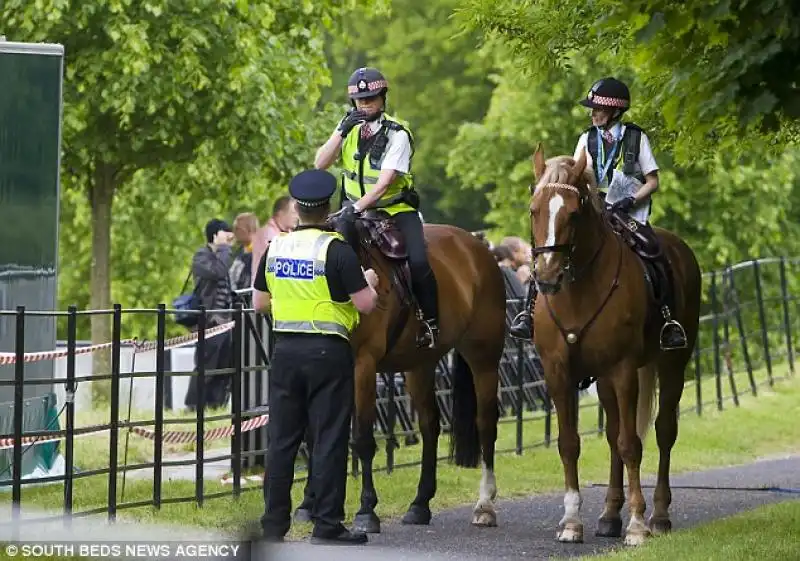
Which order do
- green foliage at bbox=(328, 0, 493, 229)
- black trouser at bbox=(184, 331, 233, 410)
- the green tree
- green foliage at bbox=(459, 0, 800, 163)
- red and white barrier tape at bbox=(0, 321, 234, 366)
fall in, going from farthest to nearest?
green foliage at bbox=(328, 0, 493, 229) → the green tree → black trouser at bbox=(184, 331, 233, 410) → red and white barrier tape at bbox=(0, 321, 234, 366) → green foliage at bbox=(459, 0, 800, 163)

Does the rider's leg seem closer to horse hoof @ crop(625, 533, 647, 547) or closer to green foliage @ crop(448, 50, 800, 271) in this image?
horse hoof @ crop(625, 533, 647, 547)

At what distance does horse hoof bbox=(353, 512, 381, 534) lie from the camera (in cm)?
1223

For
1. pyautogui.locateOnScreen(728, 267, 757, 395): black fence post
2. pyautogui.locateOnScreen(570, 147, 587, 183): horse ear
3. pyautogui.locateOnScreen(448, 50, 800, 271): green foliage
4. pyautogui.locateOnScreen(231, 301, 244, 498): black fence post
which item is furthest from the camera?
pyautogui.locateOnScreen(448, 50, 800, 271): green foliage

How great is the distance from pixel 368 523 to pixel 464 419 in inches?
78.3

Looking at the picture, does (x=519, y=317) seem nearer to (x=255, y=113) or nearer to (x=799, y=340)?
(x=255, y=113)

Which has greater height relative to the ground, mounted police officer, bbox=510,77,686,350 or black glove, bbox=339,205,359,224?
mounted police officer, bbox=510,77,686,350

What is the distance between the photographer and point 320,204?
10562 millimetres

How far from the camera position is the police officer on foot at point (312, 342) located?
10.5 metres

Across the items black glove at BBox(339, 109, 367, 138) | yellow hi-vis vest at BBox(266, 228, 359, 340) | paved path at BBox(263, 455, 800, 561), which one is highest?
black glove at BBox(339, 109, 367, 138)

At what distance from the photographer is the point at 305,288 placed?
10.5 m

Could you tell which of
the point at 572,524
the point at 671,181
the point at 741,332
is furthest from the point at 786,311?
the point at 572,524

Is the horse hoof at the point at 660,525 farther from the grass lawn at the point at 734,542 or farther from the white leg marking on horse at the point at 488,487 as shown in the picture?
the white leg marking on horse at the point at 488,487

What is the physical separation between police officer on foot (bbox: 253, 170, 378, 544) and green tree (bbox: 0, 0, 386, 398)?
34.7 ft

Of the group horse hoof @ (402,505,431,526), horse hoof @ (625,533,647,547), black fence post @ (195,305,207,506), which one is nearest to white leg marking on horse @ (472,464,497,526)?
horse hoof @ (402,505,431,526)
